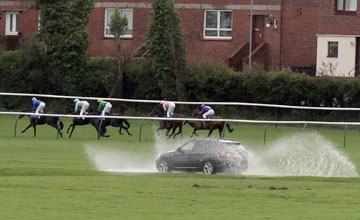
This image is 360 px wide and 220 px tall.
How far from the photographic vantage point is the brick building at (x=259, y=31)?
4922cm

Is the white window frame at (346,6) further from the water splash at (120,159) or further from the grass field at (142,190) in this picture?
the water splash at (120,159)

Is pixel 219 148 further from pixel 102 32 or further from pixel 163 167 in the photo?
pixel 102 32

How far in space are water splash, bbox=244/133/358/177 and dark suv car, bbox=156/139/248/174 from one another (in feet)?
2.78

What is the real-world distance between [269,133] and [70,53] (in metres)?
14.0

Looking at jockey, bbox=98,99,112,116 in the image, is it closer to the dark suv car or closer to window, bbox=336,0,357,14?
the dark suv car

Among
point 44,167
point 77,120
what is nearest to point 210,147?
point 44,167

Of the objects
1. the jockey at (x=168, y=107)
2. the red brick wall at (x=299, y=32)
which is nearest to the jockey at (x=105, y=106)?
the jockey at (x=168, y=107)

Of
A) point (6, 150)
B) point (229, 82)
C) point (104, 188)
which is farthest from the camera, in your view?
point (229, 82)

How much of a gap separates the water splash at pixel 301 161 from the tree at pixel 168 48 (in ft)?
45.5

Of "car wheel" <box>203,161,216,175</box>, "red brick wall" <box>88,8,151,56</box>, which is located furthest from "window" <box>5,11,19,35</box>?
"car wheel" <box>203,161,216,175</box>

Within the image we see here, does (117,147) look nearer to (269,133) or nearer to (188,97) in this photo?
(269,133)

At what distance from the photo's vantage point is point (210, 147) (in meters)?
24.4

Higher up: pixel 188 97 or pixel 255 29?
pixel 255 29

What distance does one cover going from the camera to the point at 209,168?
80.0 feet
